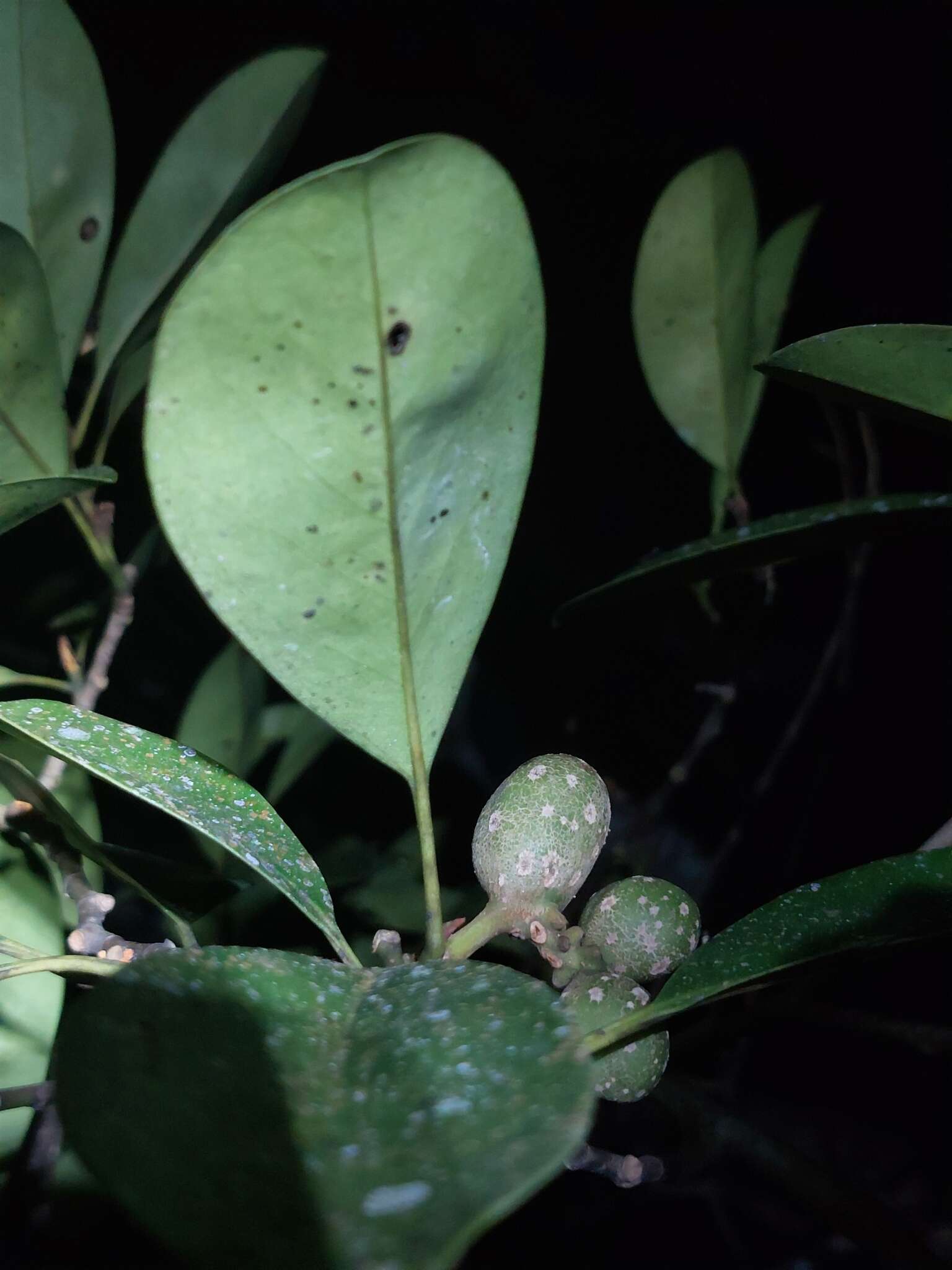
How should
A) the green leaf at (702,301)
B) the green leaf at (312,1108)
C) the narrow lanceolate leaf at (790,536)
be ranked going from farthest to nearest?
the green leaf at (702,301)
the narrow lanceolate leaf at (790,536)
the green leaf at (312,1108)

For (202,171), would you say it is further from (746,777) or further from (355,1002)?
(746,777)

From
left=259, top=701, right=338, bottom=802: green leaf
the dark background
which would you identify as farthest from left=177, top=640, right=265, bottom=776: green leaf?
the dark background

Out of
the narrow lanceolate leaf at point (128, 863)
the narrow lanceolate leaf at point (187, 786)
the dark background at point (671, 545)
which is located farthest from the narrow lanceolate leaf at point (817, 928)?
the dark background at point (671, 545)

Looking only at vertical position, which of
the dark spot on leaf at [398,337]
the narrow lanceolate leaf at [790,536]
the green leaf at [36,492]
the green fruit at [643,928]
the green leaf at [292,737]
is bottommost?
the green leaf at [292,737]

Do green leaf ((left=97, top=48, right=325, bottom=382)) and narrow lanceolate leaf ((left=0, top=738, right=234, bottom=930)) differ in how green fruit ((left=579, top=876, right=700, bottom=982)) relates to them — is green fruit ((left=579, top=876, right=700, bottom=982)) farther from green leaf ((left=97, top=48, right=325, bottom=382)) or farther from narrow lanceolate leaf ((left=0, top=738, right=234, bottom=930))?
green leaf ((left=97, top=48, right=325, bottom=382))

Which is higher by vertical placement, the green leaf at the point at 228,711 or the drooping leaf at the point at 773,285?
the drooping leaf at the point at 773,285

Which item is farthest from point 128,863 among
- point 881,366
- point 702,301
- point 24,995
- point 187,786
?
point 702,301

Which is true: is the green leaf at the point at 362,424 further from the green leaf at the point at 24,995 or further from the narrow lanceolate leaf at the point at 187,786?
the green leaf at the point at 24,995

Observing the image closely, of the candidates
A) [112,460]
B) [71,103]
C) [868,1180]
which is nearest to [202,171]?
[71,103]
